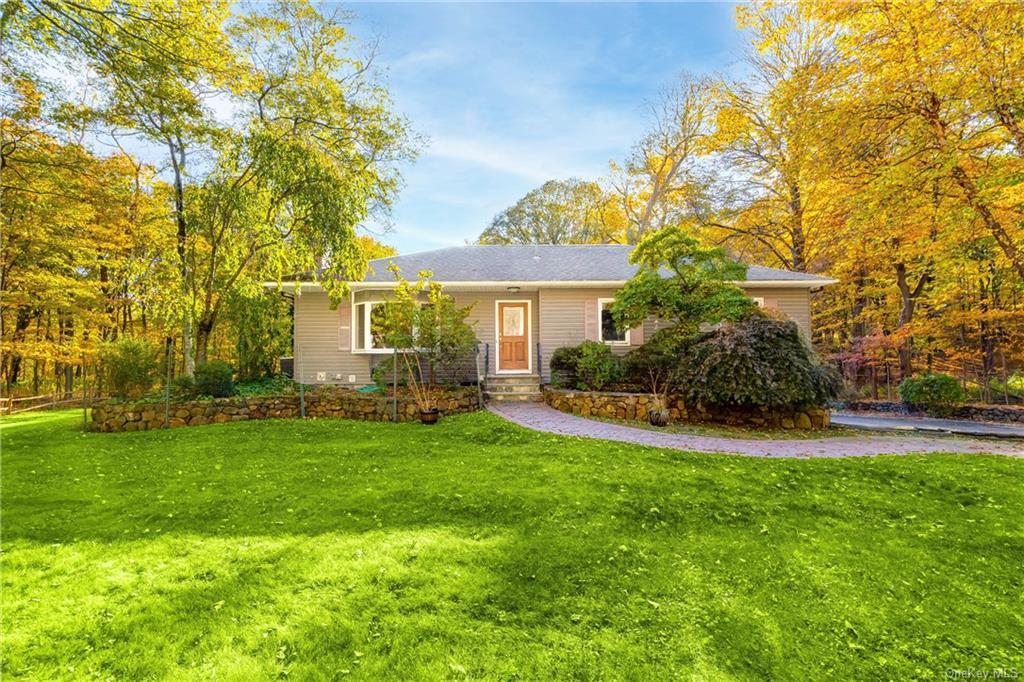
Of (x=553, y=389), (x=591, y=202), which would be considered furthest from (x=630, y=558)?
(x=591, y=202)

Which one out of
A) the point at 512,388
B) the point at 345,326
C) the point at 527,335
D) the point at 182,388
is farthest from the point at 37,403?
the point at 527,335

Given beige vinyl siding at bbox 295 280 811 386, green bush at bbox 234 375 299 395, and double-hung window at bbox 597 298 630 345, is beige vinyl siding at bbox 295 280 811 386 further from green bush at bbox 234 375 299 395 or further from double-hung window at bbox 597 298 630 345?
green bush at bbox 234 375 299 395

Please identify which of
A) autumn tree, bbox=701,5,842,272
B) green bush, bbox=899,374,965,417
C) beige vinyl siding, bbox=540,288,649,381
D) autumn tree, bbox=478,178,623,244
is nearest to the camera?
green bush, bbox=899,374,965,417

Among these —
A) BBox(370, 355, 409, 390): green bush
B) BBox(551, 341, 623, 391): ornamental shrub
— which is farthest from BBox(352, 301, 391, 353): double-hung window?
BBox(551, 341, 623, 391): ornamental shrub

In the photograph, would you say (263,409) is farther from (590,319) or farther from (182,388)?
(590,319)

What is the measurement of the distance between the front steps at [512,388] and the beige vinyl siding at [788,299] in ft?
21.1

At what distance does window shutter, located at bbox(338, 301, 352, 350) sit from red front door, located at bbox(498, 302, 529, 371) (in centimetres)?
398

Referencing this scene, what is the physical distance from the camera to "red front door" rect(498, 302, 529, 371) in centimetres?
1180

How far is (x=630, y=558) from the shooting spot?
313 centimetres

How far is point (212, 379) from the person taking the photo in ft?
28.9

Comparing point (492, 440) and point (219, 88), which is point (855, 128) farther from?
point (219, 88)

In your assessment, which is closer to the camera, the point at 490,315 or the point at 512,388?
the point at 512,388

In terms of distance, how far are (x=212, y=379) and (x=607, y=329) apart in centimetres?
933

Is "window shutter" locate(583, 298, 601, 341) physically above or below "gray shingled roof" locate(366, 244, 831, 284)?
below
